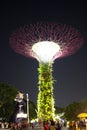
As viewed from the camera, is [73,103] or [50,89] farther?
[73,103]

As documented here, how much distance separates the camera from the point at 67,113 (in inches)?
4843

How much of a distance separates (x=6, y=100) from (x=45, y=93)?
37472mm

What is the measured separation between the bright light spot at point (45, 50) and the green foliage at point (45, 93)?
35.8 inches

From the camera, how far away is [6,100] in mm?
85375

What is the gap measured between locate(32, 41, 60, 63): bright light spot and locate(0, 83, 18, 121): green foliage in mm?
35878

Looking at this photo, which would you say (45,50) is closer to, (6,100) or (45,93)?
(45,93)

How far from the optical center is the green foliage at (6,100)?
83.3 metres

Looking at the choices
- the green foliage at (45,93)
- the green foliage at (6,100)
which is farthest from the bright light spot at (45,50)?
the green foliage at (6,100)

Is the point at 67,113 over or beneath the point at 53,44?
over

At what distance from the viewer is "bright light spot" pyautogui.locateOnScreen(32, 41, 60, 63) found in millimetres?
48228


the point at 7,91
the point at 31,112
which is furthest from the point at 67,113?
the point at 7,91

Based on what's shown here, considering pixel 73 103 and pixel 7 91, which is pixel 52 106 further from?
pixel 73 103

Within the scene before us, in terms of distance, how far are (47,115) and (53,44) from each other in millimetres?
8877

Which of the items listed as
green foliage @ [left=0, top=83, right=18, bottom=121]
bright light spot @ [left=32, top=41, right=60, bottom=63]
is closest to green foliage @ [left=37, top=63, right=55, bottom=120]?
bright light spot @ [left=32, top=41, right=60, bottom=63]
